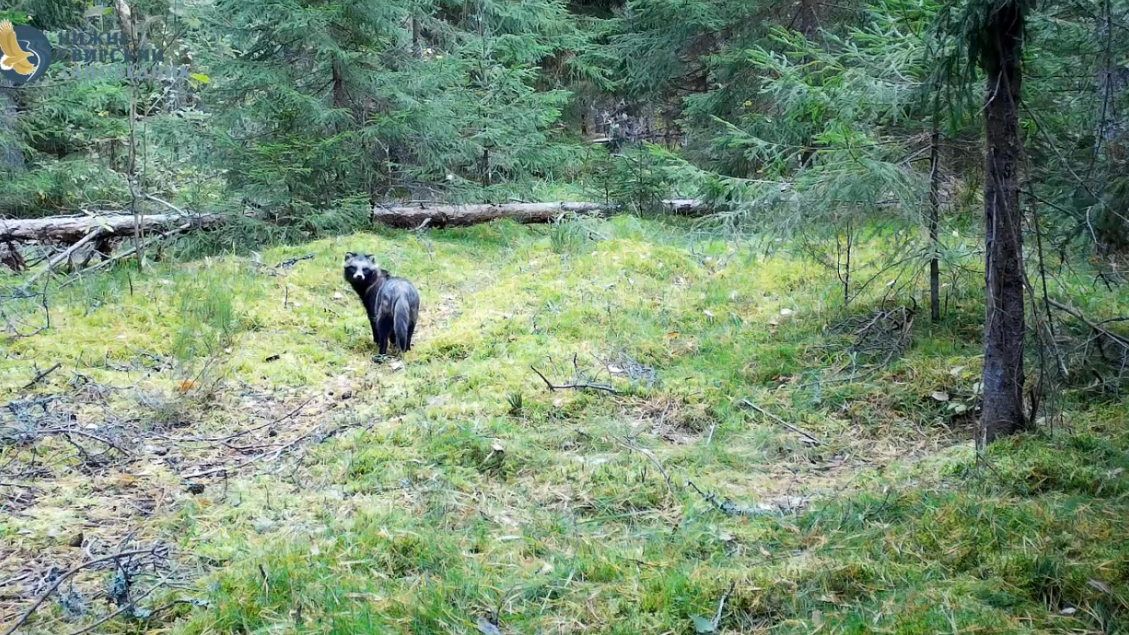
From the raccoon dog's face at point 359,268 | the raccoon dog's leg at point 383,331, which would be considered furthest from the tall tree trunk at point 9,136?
the raccoon dog's leg at point 383,331

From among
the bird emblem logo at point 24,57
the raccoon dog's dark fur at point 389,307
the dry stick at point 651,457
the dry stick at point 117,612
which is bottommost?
the dry stick at point 117,612

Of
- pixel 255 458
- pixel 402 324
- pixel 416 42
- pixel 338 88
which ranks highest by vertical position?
pixel 416 42

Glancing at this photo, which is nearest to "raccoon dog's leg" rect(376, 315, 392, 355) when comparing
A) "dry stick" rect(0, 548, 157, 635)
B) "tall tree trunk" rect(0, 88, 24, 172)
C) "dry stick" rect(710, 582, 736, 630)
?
"dry stick" rect(0, 548, 157, 635)

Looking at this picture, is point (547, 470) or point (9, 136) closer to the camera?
point (547, 470)

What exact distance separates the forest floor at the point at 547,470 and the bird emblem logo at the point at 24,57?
5.86 metres

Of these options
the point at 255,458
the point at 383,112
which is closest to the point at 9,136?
the point at 383,112

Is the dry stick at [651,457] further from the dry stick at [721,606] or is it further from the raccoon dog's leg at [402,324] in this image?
the raccoon dog's leg at [402,324]

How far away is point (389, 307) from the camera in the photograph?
766cm

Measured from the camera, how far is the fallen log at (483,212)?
41.8 ft

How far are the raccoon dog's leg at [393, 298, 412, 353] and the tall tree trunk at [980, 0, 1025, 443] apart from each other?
16.2ft

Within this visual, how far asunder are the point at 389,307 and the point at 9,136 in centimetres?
865

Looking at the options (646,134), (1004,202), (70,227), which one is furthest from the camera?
(646,134)

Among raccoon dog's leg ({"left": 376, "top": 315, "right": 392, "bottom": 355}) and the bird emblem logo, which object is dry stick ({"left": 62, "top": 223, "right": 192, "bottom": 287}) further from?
the bird emblem logo

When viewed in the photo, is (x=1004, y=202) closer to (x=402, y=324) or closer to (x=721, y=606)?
(x=721, y=606)
